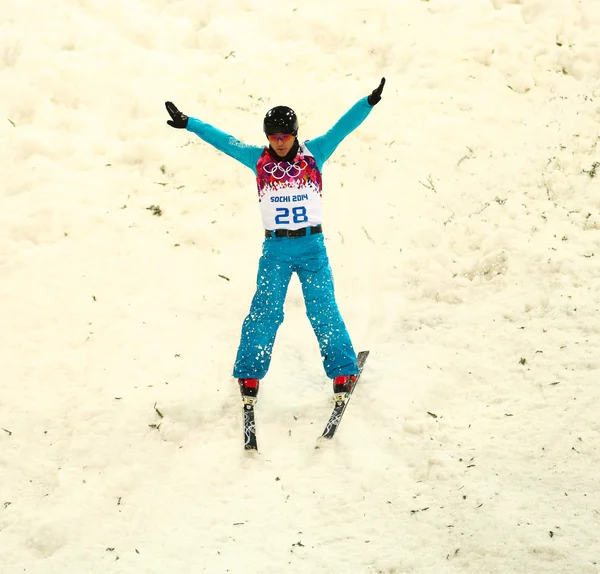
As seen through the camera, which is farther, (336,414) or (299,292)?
(299,292)

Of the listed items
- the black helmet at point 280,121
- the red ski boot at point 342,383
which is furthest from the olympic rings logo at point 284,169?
the red ski boot at point 342,383

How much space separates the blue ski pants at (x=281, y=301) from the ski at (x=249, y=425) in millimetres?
176

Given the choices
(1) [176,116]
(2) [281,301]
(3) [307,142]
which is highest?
(1) [176,116]

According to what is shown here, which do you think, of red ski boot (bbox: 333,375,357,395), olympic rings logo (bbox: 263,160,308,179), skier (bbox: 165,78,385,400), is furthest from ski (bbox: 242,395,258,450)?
olympic rings logo (bbox: 263,160,308,179)

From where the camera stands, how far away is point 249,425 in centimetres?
475

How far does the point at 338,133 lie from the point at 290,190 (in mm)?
513

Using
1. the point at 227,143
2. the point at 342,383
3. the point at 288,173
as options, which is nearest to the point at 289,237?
the point at 288,173

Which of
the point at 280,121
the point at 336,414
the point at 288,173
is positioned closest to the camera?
the point at 280,121

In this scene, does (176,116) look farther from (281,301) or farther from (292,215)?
(281,301)

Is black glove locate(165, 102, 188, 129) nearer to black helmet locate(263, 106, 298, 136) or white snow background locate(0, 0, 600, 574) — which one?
black helmet locate(263, 106, 298, 136)

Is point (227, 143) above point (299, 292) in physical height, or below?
above

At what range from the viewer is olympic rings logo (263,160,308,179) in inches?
181

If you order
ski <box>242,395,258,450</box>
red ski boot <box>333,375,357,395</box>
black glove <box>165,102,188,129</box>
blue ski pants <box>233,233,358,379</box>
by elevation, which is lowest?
ski <box>242,395,258,450</box>

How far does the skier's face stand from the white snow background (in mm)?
1764
